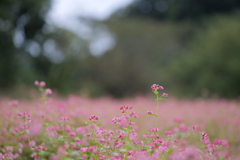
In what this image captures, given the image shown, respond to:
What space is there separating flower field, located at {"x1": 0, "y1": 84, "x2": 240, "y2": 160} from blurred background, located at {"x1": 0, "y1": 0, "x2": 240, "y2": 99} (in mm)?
3359

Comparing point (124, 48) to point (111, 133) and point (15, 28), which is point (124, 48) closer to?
point (15, 28)

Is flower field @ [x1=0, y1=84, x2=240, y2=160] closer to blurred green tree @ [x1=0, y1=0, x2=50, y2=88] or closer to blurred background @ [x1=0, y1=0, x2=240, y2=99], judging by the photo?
blurred background @ [x1=0, y1=0, x2=240, y2=99]

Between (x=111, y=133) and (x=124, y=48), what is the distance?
21.1 metres

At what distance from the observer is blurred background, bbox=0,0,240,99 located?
13070mm

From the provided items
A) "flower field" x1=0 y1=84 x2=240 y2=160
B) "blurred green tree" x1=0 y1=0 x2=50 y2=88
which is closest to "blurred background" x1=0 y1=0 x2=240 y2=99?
"blurred green tree" x1=0 y1=0 x2=50 y2=88

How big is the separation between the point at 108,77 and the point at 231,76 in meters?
7.97

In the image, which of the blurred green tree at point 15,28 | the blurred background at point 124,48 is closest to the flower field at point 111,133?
the blurred background at point 124,48

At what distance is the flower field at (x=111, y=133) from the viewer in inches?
87.7

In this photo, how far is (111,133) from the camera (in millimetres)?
2373

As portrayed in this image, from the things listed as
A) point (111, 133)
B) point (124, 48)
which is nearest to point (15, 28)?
point (124, 48)

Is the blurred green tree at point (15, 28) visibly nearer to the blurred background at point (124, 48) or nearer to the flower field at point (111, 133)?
the blurred background at point (124, 48)

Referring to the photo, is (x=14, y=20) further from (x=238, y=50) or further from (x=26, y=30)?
(x=238, y=50)

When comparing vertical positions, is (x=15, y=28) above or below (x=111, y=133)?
above

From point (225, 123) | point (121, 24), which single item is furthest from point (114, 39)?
point (225, 123)
